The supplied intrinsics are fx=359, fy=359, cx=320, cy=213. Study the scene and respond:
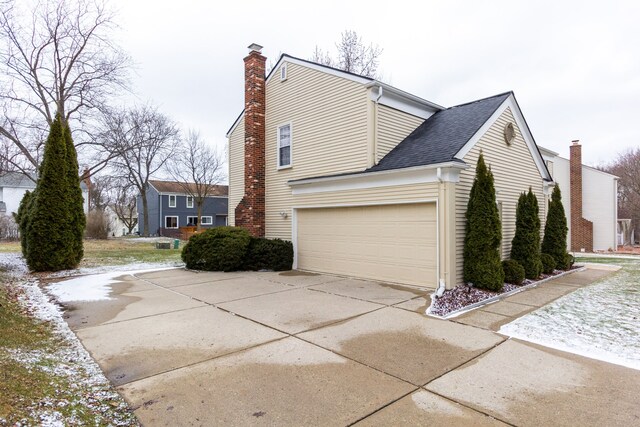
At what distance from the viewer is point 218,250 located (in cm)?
1094

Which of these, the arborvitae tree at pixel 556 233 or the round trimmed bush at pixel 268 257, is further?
the round trimmed bush at pixel 268 257

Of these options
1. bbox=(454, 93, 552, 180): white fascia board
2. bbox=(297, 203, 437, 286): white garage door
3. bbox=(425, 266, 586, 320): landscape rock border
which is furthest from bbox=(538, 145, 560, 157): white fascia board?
bbox=(297, 203, 437, 286): white garage door

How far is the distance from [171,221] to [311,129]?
34.0m

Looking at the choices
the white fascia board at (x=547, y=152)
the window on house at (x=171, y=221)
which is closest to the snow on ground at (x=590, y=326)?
the white fascia board at (x=547, y=152)

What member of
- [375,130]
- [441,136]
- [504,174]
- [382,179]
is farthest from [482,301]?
[375,130]

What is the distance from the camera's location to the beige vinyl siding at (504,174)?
8.16 metres

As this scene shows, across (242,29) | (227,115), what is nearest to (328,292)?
(242,29)

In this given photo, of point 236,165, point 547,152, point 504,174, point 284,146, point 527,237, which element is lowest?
point 527,237

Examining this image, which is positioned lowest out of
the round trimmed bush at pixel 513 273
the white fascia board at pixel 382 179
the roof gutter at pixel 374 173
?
the round trimmed bush at pixel 513 273

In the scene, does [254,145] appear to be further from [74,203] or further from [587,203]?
[587,203]

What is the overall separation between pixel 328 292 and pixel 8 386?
18.5ft

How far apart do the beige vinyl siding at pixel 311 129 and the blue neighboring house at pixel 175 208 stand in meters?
29.2

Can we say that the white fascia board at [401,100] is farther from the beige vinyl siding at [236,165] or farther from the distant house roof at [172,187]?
the distant house roof at [172,187]

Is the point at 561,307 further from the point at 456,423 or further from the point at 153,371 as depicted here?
the point at 153,371
